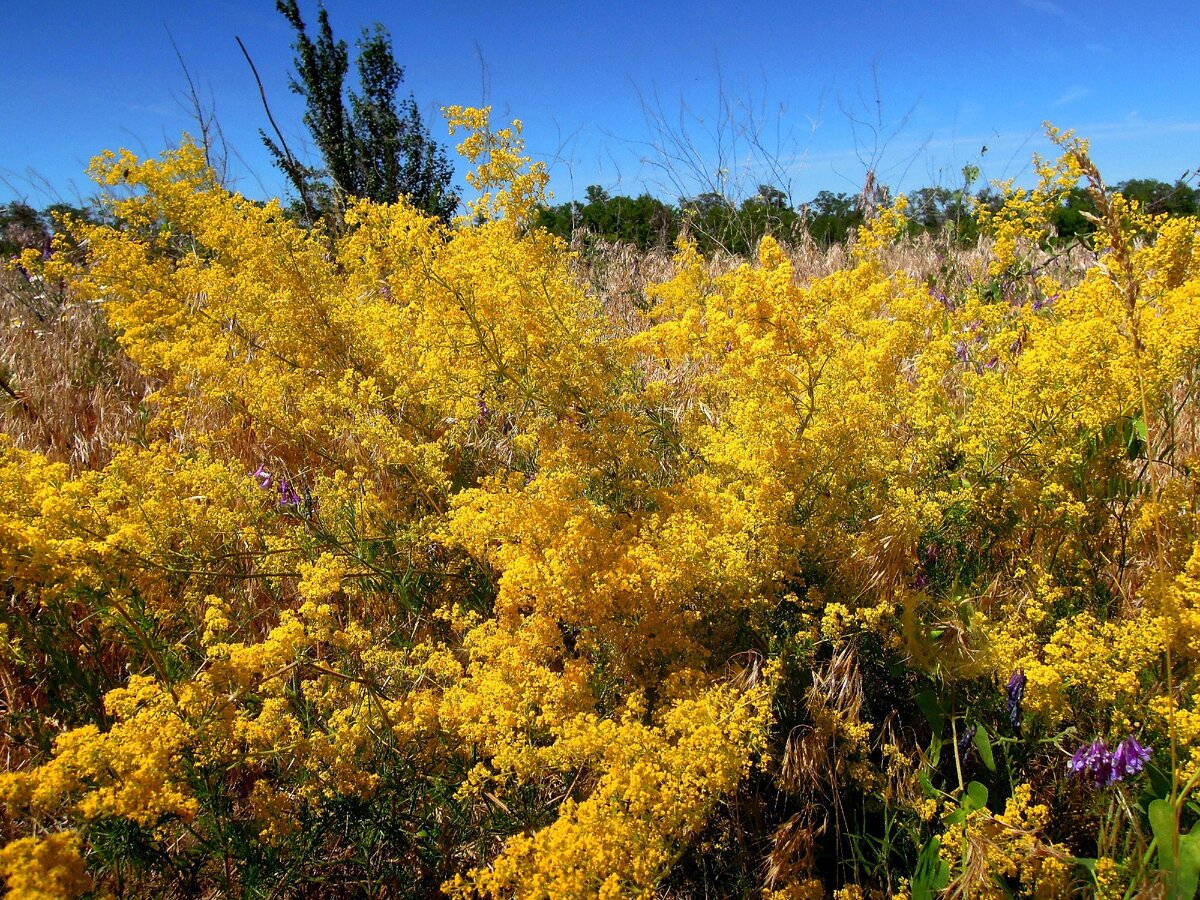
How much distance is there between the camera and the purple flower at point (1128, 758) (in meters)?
1.62

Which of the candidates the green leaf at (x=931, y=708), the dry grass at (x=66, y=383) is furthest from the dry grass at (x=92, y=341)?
the green leaf at (x=931, y=708)

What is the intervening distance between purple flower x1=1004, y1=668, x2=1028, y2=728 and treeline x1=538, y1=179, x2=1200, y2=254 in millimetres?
3080

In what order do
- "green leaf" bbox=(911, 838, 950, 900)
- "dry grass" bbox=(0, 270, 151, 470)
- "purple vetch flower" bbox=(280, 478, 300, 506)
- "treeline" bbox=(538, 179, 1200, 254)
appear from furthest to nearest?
"treeline" bbox=(538, 179, 1200, 254), "dry grass" bbox=(0, 270, 151, 470), "purple vetch flower" bbox=(280, 478, 300, 506), "green leaf" bbox=(911, 838, 950, 900)

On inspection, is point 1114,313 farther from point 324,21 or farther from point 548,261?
point 324,21

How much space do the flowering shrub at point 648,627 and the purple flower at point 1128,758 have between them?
10 millimetres

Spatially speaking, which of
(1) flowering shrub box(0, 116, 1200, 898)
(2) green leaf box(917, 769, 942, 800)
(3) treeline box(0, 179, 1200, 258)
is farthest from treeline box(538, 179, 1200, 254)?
(2) green leaf box(917, 769, 942, 800)

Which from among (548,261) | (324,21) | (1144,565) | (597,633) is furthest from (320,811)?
(324,21)

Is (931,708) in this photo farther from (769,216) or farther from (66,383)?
(769,216)

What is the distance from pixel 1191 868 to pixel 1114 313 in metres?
1.53

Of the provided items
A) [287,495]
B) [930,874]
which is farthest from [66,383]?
[930,874]

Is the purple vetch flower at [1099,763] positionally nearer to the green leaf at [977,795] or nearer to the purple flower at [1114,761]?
the purple flower at [1114,761]

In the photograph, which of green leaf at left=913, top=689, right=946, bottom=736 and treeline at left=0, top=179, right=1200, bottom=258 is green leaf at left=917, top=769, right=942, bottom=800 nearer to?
green leaf at left=913, top=689, right=946, bottom=736

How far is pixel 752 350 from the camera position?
2189 mm

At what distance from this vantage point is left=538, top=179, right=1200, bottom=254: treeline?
20.0 feet
